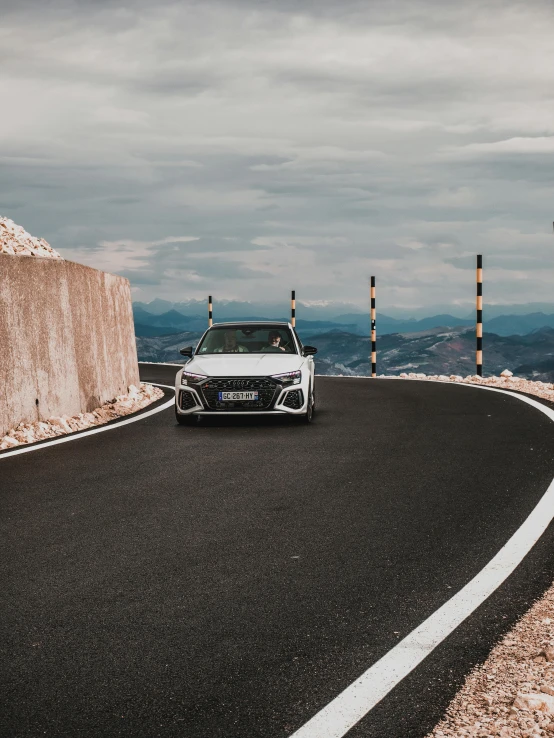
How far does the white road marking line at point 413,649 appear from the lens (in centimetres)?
312

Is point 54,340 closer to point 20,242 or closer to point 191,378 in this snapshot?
point 191,378

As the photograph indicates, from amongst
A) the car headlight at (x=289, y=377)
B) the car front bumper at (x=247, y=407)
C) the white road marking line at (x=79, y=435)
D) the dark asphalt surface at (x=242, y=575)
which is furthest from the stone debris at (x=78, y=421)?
the car headlight at (x=289, y=377)

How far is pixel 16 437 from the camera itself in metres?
9.98

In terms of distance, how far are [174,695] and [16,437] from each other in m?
7.09

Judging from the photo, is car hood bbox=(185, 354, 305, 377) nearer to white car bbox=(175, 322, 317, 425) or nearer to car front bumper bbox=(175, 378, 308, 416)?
white car bbox=(175, 322, 317, 425)

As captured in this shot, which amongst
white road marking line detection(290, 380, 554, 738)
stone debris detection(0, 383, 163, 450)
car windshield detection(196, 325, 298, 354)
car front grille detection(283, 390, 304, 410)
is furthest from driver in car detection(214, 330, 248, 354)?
white road marking line detection(290, 380, 554, 738)

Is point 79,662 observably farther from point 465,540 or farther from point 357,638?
point 465,540

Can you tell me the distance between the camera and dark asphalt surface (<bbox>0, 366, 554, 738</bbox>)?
3.31 metres

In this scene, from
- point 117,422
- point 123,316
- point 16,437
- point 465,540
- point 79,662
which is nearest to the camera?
point 79,662

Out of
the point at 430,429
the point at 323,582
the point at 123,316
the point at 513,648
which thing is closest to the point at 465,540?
the point at 323,582

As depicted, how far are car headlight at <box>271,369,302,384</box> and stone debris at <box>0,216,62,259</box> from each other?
18.7 ft

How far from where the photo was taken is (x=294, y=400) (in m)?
11.3

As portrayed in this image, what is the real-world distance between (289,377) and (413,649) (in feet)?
25.2

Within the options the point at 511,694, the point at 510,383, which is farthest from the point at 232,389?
the point at 510,383
